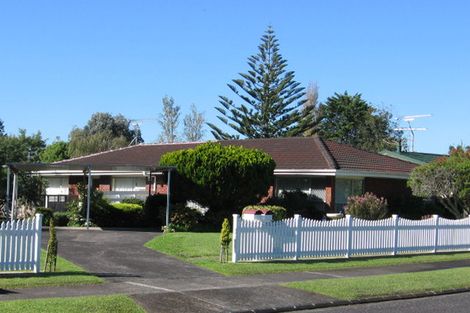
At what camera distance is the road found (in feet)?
38.7

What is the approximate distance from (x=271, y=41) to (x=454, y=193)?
36.8 m

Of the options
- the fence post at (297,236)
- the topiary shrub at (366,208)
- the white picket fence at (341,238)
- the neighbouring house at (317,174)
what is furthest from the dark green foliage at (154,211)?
the fence post at (297,236)

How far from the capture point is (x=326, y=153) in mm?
32750

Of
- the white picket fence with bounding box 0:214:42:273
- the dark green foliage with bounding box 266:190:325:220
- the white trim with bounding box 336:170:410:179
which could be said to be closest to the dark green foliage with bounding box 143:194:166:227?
the dark green foliage with bounding box 266:190:325:220

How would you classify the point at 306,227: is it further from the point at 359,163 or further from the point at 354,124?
the point at 354,124

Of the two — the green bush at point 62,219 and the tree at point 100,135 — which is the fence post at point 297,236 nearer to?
the green bush at point 62,219

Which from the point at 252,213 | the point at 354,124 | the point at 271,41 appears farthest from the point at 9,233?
the point at 354,124

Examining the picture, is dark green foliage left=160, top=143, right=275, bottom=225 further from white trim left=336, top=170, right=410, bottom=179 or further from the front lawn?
the front lawn

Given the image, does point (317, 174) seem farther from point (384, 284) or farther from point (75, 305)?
point (75, 305)

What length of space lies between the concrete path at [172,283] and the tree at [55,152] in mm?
50632

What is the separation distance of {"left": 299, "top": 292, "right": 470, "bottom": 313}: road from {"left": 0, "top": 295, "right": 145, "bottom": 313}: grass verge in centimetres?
322

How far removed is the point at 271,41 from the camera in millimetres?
60875

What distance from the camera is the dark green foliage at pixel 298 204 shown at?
29562 millimetres

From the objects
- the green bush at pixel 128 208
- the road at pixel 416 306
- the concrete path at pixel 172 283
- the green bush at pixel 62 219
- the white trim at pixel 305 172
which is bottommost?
the road at pixel 416 306
